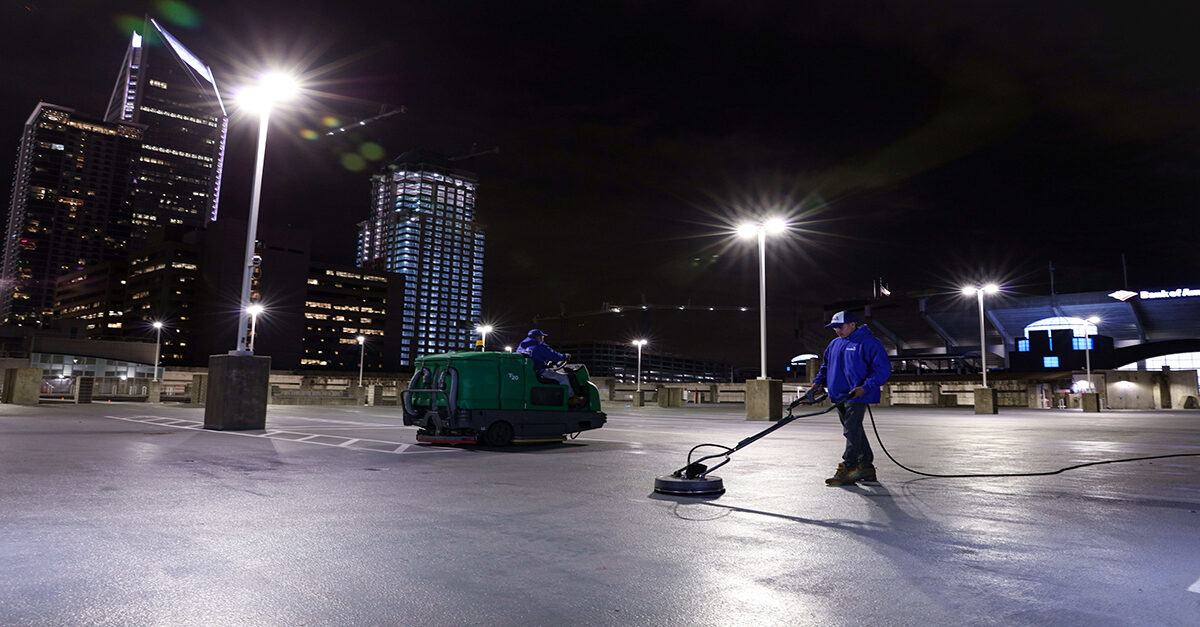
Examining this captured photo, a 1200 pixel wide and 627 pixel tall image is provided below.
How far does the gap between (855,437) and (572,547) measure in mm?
4235

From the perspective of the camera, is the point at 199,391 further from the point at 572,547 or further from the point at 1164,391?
the point at 1164,391

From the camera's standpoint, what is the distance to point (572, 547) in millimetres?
4289

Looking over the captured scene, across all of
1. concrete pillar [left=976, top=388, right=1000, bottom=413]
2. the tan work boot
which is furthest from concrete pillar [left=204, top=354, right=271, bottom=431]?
concrete pillar [left=976, top=388, right=1000, bottom=413]

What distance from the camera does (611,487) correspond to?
7.01 meters

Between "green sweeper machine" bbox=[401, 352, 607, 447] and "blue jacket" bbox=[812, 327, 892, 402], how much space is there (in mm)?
5674

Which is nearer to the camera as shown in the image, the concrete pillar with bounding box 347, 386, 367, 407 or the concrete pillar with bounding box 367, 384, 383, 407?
the concrete pillar with bounding box 347, 386, 367, 407

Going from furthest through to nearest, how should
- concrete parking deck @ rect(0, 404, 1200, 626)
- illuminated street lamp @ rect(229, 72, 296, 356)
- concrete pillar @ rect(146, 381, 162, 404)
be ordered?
concrete pillar @ rect(146, 381, 162, 404), illuminated street lamp @ rect(229, 72, 296, 356), concrete parking deck @ rect(0, 404, 1200, 626)

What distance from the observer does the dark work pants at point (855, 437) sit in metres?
7.28

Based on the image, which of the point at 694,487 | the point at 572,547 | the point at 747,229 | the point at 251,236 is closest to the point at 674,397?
the point at 747,229

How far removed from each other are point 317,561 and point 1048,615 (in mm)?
3637

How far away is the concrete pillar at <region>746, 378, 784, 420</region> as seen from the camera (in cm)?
2398

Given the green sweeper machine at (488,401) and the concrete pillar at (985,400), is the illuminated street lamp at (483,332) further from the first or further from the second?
the concrete pillar at (985,400)

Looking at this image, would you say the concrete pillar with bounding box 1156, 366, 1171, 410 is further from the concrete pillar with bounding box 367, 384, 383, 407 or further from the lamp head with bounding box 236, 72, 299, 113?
the lamp head with bounding box 236, 72, 299, 113

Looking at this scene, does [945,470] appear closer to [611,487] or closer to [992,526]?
[992,526]
